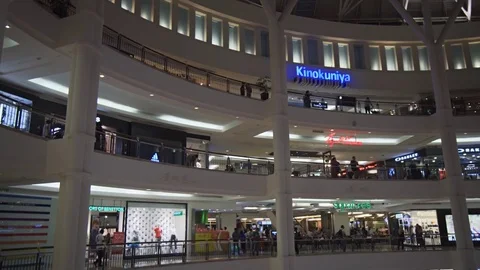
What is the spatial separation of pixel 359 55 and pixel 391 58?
8.66 ft

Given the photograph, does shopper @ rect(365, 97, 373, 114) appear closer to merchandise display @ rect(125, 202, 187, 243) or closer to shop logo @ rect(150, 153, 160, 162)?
merchandise display @ rect(125, 202, 187, 243)

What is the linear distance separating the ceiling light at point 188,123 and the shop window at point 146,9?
18.7ft

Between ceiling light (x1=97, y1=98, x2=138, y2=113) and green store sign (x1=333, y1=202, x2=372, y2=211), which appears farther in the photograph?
green store sign (x1=333, y1=202, x2=372, y2=211)

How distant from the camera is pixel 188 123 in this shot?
2481cm

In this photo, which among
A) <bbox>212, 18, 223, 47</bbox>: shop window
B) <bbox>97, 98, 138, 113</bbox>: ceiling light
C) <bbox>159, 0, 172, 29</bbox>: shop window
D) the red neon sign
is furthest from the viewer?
the red neon sign

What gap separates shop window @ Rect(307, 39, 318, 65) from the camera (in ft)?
97.2

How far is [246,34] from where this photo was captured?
27891 mm

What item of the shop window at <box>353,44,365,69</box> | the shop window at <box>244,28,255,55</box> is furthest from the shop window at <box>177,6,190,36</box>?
the shop window at <box>353,44,365,69</box>

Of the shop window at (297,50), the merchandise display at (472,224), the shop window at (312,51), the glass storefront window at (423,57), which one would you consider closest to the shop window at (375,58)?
the glass storefront window at (423,57)

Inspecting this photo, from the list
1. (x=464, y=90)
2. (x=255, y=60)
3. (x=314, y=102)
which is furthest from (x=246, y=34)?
(x=464, y=90)

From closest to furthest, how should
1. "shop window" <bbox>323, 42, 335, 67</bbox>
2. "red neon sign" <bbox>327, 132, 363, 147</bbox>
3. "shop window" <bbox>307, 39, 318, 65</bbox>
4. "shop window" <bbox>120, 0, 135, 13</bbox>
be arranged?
"shop window" <bbox>120, 0, 135, 13</bbox> → "red neon sign" <bbox>327, 132, 363, 147</bbox> → "shop window" <bbox>307, 39, 318, 65</bbox> → "shop window" <bbox>323, 42, 335, 67</bbox>

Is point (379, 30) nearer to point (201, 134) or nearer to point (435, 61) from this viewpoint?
point (435, 61)

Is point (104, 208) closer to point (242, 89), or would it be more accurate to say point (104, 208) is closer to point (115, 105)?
point (115, 105)

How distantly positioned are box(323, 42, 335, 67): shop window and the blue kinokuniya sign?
1.15 meters
